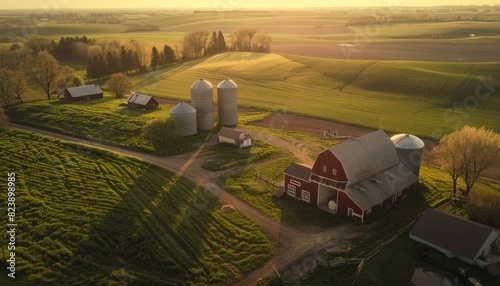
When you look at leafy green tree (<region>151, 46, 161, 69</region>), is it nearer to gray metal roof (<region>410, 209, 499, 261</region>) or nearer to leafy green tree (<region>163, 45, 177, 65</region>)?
leafy green tree (<region>163, 45, 177, 65</region>)

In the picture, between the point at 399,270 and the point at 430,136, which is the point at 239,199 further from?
the point at 430,136

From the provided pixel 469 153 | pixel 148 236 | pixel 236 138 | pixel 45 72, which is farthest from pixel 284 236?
pixel 45 72

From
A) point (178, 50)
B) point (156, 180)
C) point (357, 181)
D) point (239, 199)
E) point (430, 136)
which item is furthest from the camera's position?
point (178, 50)

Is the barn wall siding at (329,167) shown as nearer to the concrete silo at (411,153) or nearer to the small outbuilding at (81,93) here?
the concrete silo at (411,153)

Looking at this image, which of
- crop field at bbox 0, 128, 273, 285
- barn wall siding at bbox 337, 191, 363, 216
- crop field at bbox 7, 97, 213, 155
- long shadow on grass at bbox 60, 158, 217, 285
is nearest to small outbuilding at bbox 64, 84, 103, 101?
crop field at bbox 7, 97, 213, 155

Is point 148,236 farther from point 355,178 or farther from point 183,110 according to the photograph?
point 183,110

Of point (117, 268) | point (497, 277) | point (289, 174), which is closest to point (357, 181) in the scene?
point (289, 174)

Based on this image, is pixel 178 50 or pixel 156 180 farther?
pixel 178 50

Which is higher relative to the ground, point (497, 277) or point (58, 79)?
point (58, 79)
